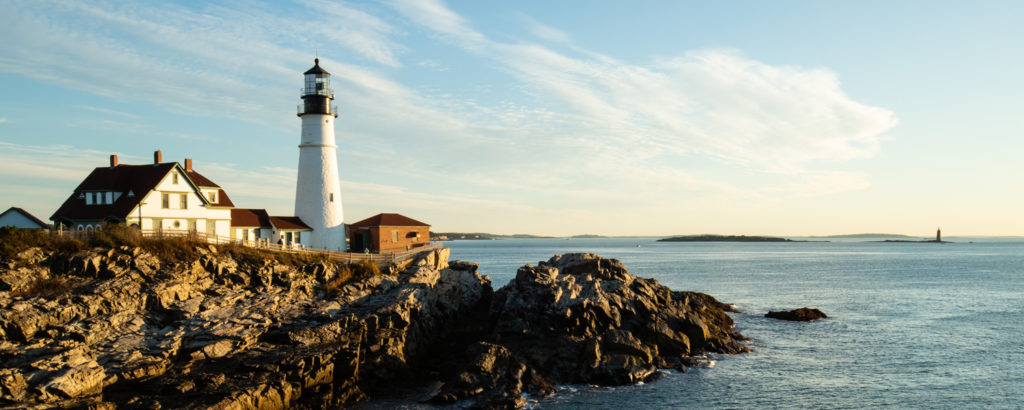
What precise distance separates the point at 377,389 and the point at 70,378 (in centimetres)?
980

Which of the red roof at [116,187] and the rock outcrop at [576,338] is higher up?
the red roof at [116,187]

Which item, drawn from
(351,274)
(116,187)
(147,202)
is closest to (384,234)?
(351,274)

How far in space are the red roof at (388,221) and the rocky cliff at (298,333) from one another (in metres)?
13.0

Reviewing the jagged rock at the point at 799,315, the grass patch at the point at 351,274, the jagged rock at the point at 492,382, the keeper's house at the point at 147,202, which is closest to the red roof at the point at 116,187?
the keeper's house at the point at 147,202

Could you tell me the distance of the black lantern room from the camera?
42.2m

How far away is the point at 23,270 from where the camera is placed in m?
25.7

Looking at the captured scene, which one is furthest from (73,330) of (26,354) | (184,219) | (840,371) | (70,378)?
(840,371)

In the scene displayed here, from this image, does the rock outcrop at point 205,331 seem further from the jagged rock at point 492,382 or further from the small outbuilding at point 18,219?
the small outbuilding at point 18,219

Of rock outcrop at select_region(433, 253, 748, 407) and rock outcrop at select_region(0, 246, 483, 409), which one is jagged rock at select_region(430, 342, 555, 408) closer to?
rock outcrop at select_region(433, 253, 748, 407)

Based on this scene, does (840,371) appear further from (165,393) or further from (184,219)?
(184,219)

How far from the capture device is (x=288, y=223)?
4206 centimetres

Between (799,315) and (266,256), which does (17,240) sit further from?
(799,315)

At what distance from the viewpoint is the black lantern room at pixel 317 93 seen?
42.2m

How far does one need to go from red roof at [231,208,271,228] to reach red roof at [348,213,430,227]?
6.57 meters
